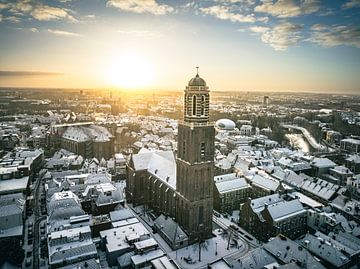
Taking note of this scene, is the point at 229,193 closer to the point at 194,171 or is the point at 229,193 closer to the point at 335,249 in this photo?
the point at 194,171

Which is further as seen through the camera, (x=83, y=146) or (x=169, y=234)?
(x=83, y=146)

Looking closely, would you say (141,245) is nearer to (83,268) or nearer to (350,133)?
(83,268)

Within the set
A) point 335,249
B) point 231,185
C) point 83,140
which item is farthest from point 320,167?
point 83,140

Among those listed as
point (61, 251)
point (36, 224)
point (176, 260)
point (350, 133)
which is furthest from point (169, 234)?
point (350, 133)

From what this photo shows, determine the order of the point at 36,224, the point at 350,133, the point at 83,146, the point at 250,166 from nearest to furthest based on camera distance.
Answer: the point at 36,224, the point at 250,166, the point at 83,146, the point at 350,133

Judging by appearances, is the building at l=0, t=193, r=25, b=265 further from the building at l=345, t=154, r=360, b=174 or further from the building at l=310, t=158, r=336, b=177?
the building at l=345, t=154, r=360, b=174

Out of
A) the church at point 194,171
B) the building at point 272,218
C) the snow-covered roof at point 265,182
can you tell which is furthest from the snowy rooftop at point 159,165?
the snow-covered roof at point 265,182
